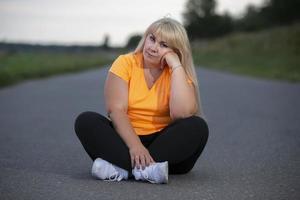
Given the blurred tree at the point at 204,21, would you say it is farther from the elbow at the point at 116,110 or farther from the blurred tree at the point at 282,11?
the elbow at the point at 116,110

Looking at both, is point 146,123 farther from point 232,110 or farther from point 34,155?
point 232,110

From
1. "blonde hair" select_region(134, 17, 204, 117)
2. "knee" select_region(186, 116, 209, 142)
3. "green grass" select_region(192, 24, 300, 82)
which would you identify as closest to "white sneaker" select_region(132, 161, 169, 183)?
"knee" select_region(186, 116, 209, 142)

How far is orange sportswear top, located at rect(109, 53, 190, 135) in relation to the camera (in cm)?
512

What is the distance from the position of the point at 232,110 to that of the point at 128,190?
6904 millimetres

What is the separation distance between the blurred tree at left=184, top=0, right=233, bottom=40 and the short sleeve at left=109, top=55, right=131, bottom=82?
248ft

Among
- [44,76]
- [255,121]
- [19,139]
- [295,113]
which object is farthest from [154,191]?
[44,76]

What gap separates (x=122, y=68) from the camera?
511cm

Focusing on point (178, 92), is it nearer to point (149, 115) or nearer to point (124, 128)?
point (149, 115)

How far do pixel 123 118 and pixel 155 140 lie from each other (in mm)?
286

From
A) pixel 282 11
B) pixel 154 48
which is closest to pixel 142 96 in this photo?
pixel 154 48

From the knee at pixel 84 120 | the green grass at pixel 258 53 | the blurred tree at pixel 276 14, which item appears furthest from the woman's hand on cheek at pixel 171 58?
the blurred tree at pixel 276 14

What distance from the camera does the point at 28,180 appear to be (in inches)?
189

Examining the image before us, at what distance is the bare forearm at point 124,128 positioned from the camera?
4.93 meters

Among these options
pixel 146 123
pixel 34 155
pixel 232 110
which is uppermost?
pixel 146 123
